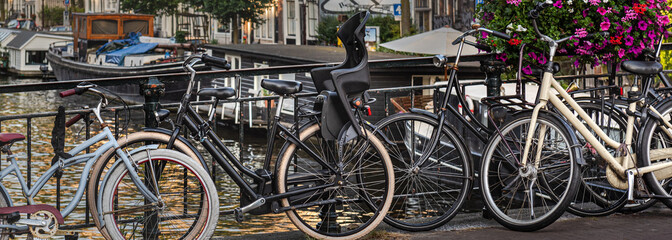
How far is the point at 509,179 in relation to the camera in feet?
18.1

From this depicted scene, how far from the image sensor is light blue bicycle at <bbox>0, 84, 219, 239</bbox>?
4.59m

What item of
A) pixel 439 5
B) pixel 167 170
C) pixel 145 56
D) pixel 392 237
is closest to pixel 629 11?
pixel 392 237

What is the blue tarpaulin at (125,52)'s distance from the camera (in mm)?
36259

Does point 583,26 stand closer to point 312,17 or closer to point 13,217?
point 13,217

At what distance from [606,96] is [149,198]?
3012 mm

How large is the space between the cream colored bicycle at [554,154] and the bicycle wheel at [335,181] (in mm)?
658

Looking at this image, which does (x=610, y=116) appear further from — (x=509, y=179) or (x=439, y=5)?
(x=439, y=5)

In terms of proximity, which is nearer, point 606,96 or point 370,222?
point 370,222

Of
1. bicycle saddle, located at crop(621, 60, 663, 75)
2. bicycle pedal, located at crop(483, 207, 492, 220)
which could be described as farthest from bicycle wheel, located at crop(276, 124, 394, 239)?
bicycle saddle, located at crop(621, 60, 663, 75)

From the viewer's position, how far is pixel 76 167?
13.1 meters

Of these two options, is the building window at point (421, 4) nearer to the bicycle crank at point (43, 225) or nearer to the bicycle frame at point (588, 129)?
the bicycle frame at point (588, 129)

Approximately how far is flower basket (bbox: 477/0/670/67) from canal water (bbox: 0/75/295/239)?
1798mm

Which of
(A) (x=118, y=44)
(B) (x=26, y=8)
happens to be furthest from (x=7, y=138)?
(B) (x=26, y=8)

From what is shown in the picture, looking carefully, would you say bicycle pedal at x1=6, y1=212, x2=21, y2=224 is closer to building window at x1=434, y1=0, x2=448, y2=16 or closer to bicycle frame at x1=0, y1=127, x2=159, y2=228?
bicycle frame at x1=0, y1=127, x2=159, y2=228
